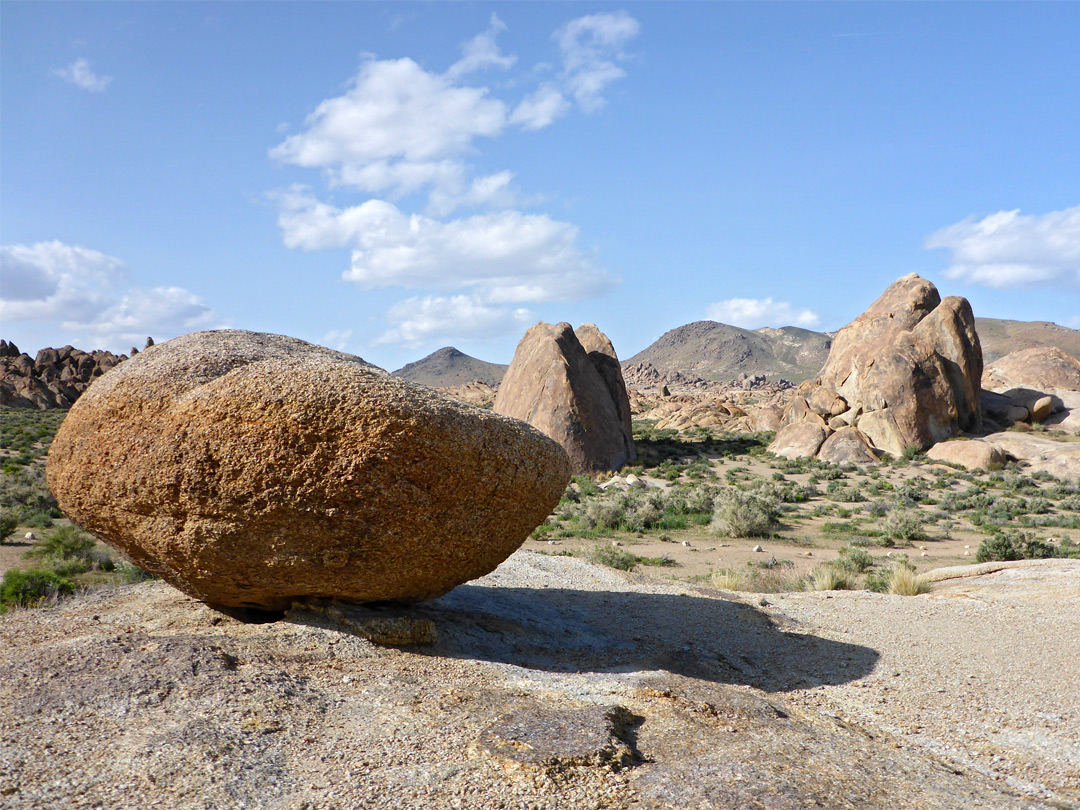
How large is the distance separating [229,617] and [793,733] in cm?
442

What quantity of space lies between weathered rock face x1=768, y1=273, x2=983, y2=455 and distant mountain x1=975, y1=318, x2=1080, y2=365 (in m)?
78.9

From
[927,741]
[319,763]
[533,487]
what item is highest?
[533,487]

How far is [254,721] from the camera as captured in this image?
159 inches

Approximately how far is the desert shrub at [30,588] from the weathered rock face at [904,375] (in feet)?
81.6

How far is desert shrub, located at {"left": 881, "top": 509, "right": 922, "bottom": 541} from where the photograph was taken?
15.1 metres

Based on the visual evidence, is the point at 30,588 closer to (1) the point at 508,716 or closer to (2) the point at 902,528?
(1) the point at 508,716

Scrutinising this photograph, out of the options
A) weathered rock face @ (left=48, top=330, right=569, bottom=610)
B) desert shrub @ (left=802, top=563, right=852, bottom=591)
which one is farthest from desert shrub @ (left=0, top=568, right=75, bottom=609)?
desert shrub @ (left=802, top=563, right=852, bottom=591)

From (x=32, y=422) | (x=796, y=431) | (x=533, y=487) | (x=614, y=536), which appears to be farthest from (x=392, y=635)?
(x=32, y=422)

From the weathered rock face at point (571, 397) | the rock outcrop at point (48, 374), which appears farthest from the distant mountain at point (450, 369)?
the weathered rock face at point (571, 397)

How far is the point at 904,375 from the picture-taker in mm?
26453

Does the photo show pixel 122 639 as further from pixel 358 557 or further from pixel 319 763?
pixel 319 763

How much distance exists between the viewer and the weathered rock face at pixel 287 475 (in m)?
4.98

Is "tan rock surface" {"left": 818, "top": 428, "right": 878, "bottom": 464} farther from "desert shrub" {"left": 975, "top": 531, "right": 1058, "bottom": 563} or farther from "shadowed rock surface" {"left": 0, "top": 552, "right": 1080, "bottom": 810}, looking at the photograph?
"shadowed rock surface" {"left": 0, "top": 552, "right": 1080, "bottom": 810}

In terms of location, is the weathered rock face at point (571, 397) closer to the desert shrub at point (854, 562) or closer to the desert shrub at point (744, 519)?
the desert shrub at point (744, 519)
